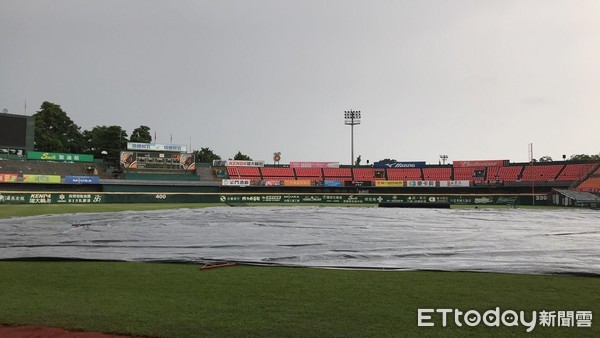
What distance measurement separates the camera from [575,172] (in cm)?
5456

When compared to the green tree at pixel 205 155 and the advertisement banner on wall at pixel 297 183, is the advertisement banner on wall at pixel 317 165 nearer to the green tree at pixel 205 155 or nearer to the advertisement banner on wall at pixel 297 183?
the advertisement banner on wall at pixel 297 183

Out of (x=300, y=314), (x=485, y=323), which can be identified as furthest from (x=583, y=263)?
(x=300, y=314)

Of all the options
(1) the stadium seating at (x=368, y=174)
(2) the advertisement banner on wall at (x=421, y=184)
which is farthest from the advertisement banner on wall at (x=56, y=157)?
(2) the advertisement banner on wall at (x=421, y=184)

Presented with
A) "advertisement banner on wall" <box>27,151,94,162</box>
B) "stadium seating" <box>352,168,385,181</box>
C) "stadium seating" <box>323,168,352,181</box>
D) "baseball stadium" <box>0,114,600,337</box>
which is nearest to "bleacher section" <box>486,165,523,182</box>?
"stadium seating" <box>352,168,385,181</box>

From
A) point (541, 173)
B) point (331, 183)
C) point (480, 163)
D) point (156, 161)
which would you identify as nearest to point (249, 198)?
point (331, 183)

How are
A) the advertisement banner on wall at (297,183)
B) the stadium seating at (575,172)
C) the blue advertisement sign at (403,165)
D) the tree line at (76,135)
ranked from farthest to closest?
the tree line at (76,135), the blue advertisement sign at (403,165), the advertisement banner on wall at (297,183), the stadium seating at (575,172)

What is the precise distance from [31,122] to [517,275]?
52214 millimetres

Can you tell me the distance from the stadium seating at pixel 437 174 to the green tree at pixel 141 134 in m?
60.2

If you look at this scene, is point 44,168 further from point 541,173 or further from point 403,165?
point 541,173

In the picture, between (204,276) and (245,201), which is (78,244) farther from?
(245,201)

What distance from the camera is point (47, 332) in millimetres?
4410

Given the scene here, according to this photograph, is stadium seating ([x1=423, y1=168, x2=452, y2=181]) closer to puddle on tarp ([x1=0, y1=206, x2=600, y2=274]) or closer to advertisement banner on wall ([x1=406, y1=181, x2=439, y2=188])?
advertisement banner on wall ([x1=406, y1=181, x2=439, y2=188])

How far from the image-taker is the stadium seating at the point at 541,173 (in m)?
55.3

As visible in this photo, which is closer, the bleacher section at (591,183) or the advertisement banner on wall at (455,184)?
the bleacher section at (591,183)
